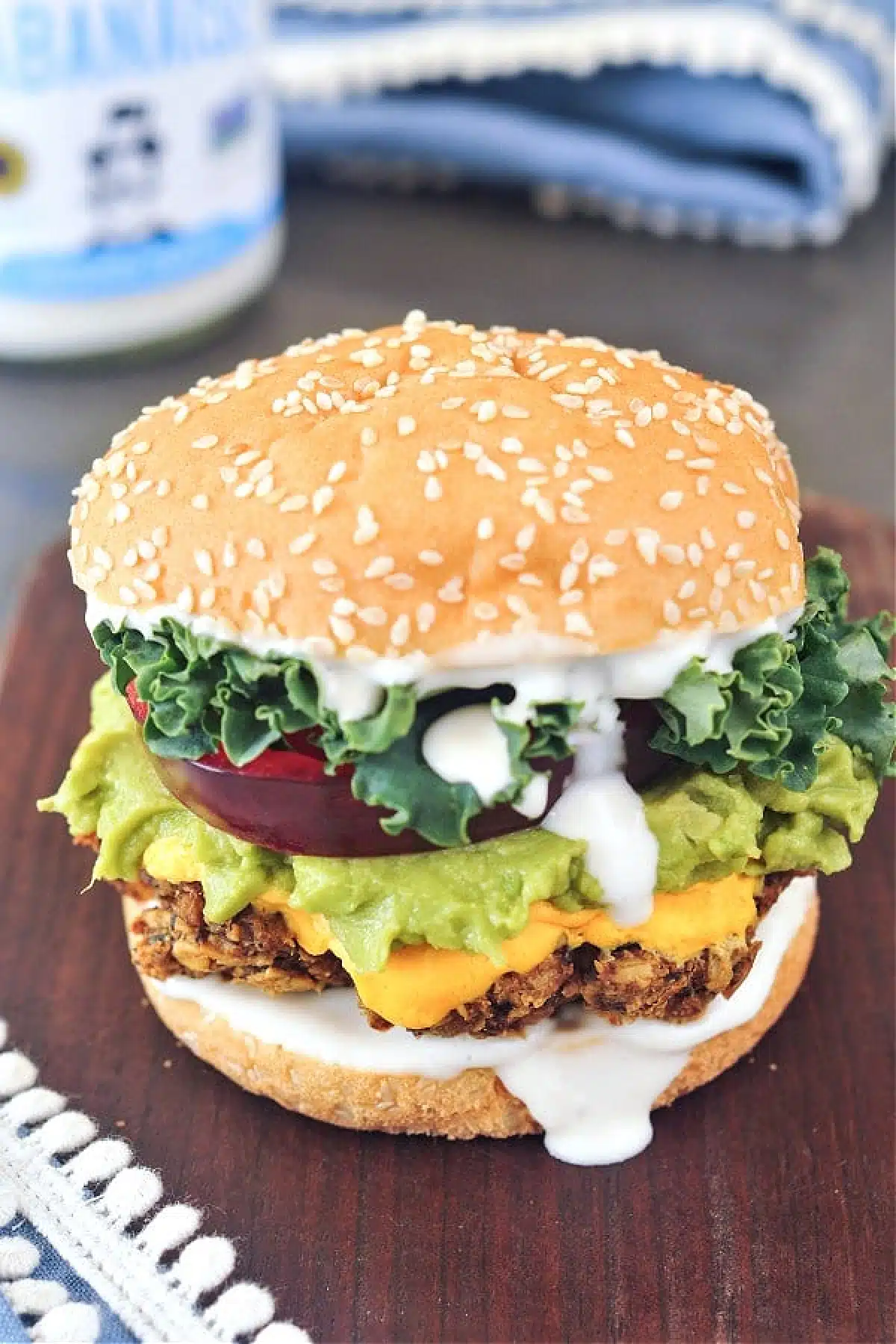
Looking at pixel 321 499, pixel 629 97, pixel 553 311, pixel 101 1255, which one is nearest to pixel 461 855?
pixel 321 499

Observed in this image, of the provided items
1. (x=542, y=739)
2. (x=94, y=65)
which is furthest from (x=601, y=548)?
(x=94, y=65)

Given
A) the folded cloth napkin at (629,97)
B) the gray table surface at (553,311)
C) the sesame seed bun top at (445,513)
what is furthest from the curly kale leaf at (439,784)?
the folded cloth napkin at (629,97)

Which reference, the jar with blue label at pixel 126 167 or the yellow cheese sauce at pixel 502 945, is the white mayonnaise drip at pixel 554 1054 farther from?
the jar with blue label at pixel 126 167

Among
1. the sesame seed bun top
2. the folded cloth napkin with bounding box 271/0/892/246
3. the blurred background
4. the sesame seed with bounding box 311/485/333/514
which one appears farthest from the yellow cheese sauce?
the folded cloth napkin with bounding box 271/0/892/246

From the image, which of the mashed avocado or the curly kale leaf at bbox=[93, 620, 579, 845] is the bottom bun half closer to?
the mashed avocado

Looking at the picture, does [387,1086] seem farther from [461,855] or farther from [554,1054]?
[461,855]
